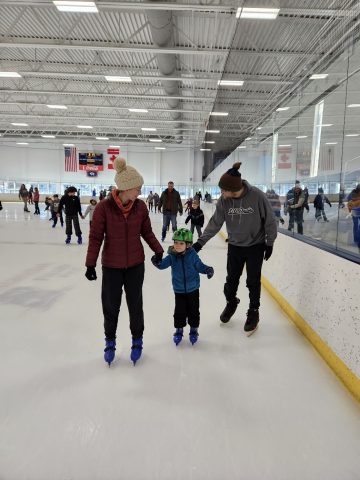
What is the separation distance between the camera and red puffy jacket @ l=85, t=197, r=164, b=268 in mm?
1954

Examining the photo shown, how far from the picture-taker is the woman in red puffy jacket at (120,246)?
1.95 meters

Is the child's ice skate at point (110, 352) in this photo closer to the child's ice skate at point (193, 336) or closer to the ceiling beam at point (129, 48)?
the child's ice skate at point (193, 336)

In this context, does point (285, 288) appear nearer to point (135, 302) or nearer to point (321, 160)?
point (321, 160)

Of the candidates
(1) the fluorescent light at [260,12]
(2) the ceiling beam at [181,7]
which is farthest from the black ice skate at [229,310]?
(2) the ceiling beam at [181,7]

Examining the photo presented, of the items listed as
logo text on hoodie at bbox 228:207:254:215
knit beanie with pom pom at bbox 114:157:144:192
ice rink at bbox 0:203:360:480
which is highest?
knit beanie with pom pom at bbox 114:157:144:192

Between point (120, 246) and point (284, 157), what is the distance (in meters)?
2.80

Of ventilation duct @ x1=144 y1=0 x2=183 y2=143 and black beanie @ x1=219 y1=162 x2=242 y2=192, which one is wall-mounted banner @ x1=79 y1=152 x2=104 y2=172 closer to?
ventilation duct @ x1=144 y1=0 x2=183 y2=143

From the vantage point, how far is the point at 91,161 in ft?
79.0

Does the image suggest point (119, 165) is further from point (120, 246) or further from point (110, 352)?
point (110, 352)

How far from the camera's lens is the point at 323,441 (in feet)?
4.83

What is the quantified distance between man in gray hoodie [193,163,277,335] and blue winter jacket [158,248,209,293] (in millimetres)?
125

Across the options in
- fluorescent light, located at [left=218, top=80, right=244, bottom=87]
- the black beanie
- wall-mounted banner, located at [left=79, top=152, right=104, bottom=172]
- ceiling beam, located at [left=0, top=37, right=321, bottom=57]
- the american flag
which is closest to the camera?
the black beanie

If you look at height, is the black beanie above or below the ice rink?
above

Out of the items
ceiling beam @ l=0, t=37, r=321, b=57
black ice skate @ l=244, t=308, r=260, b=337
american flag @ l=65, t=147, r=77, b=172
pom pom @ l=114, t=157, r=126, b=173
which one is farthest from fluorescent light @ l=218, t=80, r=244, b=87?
american flag @ l=65, t=147, r=77, b=172
